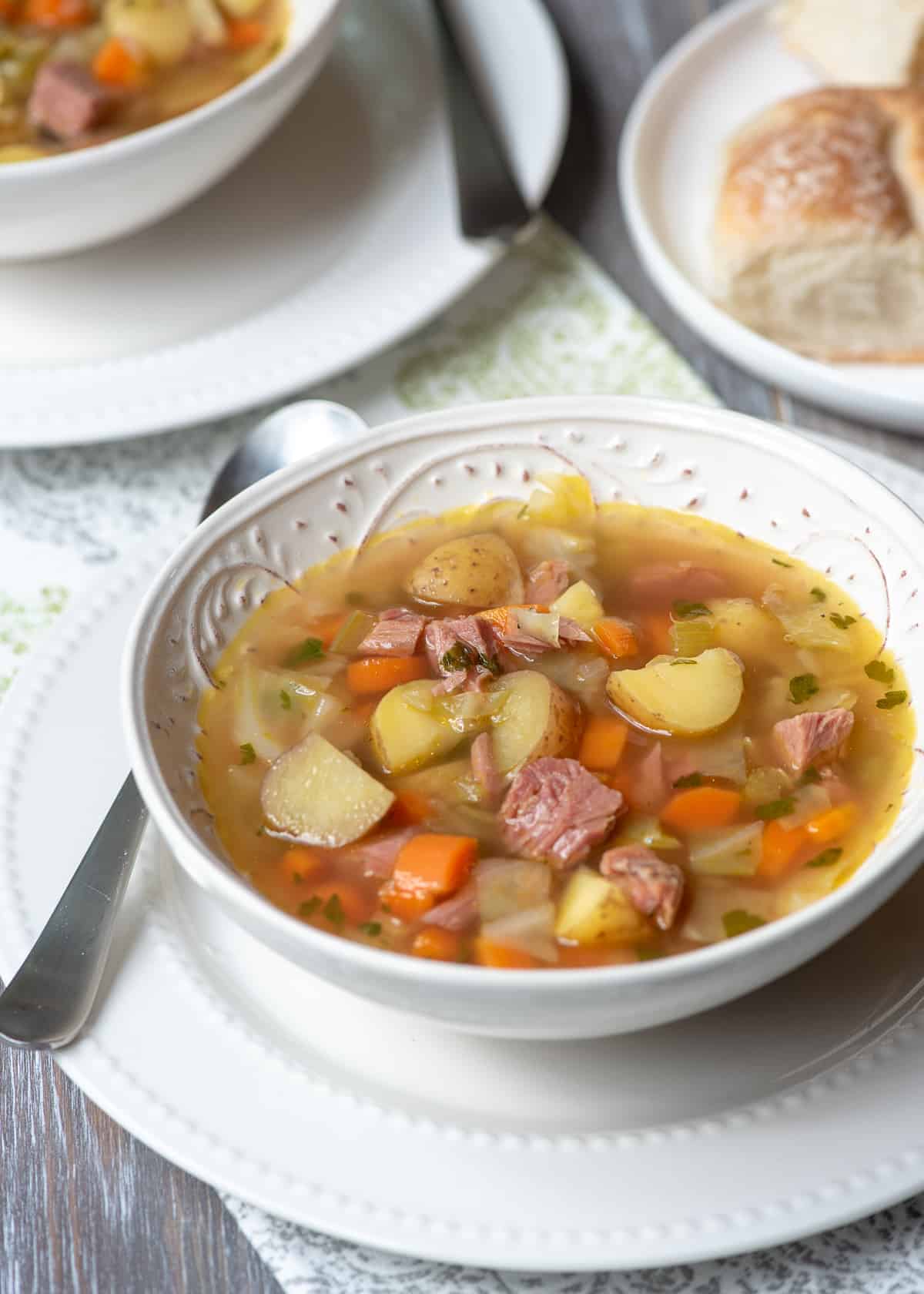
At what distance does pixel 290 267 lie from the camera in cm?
323

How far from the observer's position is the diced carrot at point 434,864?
1.75 metres

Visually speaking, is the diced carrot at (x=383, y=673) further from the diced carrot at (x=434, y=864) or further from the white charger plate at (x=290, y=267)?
the white charger plate at (x=290, y=267)

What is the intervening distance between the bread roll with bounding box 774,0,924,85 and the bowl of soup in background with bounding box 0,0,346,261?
127cm

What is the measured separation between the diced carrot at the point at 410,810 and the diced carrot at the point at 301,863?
0.35 ft

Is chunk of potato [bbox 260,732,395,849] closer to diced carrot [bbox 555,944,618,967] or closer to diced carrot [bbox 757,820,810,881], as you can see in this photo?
diced carrot [bbox 555,944,618,967]

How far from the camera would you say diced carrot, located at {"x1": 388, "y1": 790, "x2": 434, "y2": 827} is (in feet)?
6.11

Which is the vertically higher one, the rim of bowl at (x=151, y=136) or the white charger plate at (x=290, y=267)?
the rim of bowl at (x=151, y=136)

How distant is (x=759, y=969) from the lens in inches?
63.0

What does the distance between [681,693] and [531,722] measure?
0.21m

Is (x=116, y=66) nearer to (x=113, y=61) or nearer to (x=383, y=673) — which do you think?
(x=113, y=61)

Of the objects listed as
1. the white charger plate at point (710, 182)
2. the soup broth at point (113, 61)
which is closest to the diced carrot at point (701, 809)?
the white charger plate at point (710, 182)

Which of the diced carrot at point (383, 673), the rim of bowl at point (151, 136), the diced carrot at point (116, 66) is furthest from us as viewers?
the diced carrot at point (116, 66)

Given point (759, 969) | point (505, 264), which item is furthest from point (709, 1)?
point (759, 969)

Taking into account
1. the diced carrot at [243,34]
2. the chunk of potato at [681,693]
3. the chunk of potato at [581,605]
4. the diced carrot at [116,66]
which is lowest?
the chunk of potato at [681,693]
